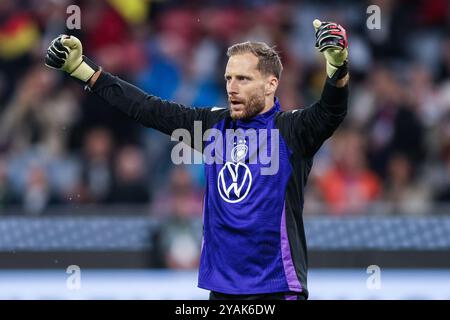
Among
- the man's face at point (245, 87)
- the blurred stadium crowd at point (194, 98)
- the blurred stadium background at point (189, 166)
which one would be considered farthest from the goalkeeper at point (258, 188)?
the blurred stadium crowd at point (194, 98)

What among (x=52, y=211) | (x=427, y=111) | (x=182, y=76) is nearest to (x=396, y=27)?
(x=427, y=111)

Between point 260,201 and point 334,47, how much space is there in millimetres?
880

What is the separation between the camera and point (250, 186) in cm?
584

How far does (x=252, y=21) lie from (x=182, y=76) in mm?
1143

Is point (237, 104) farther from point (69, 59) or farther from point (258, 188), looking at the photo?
point (69, 59)

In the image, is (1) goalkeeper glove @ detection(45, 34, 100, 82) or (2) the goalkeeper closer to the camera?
(2) the goalkeeper

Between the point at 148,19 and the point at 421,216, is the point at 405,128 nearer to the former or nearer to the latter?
the point at 421,216

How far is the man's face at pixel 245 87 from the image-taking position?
5.88 meters

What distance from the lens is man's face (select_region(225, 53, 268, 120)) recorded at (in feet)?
19.3

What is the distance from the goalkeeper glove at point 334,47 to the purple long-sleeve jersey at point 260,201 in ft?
0.58

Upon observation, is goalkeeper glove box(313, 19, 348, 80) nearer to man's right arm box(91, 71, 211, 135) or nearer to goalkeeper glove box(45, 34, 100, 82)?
man's right arm box(91, 71, 211, 135)

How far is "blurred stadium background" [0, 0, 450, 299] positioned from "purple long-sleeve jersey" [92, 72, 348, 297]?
3732 mm

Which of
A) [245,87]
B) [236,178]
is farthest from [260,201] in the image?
[245,87]

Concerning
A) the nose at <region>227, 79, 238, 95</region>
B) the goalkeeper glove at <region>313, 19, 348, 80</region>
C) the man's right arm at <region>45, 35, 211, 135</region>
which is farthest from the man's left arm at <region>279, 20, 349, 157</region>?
the man's right arm at <region>45, 35, 211, 135</region>
